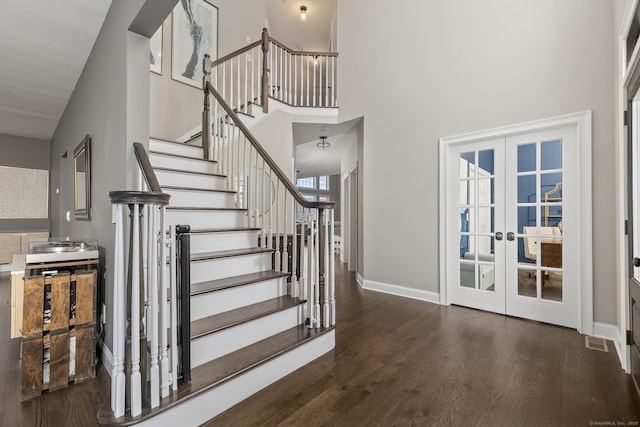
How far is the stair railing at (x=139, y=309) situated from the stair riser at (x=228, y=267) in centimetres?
77

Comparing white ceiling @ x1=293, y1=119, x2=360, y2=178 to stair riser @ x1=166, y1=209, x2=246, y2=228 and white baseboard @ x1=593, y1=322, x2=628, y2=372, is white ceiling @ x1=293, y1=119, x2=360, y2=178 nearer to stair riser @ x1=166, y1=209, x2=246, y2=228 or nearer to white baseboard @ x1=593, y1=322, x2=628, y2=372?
stair riser @ x1=166, y1=209, x2=246, y2=228

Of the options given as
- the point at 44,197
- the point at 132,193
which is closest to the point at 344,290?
the point at 132,193

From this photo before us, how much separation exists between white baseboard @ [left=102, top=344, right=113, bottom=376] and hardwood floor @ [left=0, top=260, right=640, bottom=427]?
4 centimetres

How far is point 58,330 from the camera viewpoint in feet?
6.38

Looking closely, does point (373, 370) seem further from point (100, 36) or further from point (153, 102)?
point (153, 102)

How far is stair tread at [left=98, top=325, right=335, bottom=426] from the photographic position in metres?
1.43

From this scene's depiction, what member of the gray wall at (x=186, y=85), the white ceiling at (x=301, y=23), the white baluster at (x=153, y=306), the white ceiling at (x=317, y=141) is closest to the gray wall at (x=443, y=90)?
the white ceiling at (x=317, y=141)

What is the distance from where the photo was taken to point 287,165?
16.0 ft

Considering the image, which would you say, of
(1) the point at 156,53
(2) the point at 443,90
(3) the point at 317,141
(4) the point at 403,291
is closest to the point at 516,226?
(4) the point at 403,291

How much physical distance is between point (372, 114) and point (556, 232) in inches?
107

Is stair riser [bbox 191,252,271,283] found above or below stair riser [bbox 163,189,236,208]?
below

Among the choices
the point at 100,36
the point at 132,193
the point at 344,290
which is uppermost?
the point at 100,36

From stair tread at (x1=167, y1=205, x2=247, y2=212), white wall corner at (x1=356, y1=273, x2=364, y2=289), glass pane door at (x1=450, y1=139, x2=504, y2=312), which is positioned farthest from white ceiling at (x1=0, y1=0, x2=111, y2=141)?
white wall corner at (x1=356, y1=273, x2=364, y2=289)

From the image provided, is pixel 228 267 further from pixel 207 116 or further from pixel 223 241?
pixel 207 116
